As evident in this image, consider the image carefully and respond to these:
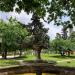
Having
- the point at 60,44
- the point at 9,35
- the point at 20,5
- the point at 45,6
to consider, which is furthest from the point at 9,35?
the point at 20,5

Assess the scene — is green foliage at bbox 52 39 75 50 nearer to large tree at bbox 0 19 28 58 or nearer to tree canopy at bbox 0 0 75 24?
large tree at bbox 0 19 28 58

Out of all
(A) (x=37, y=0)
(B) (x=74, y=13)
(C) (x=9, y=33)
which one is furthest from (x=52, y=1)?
(C) (x=9, y=33)

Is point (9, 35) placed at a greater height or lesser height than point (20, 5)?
greater

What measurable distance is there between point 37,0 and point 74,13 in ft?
14.5

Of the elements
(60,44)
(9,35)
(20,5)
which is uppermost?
(9,35)

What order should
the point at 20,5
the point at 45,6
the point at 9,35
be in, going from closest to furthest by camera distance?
the point at 20,5 → the point at 45,6 → the point at 9,35

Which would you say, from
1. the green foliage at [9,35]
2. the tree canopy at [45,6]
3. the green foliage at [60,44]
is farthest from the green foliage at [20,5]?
the green foliage at [60,44]

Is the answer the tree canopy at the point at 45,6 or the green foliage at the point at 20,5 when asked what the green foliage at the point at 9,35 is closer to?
the tree canopy at the point at 45,6

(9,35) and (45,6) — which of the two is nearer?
(45,6)

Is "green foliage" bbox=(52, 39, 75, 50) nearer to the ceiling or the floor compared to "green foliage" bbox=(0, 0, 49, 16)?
nearer to the ceiling

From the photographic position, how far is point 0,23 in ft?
141

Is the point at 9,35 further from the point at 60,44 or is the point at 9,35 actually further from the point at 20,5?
the point at 20,5

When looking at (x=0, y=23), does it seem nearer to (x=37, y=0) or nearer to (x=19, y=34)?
(x=19, y=34)

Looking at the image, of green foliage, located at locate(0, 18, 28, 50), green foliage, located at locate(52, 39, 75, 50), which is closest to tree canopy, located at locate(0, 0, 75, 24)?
green foliage, located at locate(0, 18, 28, 50)
